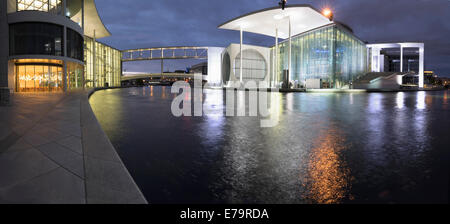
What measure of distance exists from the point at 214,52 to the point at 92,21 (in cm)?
3577

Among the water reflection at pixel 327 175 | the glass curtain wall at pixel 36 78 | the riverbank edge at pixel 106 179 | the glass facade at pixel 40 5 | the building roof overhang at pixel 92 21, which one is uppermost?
the building roof overhang at pixel 92 21

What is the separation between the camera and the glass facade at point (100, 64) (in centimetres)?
5295

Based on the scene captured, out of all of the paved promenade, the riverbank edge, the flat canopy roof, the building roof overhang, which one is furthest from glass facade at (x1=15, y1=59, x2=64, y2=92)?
the riverbank edge

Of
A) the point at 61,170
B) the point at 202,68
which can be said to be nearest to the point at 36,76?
the point at 61,170

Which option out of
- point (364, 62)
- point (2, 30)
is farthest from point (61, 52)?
point (364, 62)

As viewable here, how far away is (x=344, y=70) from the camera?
51.7 meters

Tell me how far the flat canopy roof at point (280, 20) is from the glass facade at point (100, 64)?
27.3 meters

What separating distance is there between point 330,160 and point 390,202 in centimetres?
154

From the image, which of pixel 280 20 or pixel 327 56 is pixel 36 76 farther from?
pixel 327 56

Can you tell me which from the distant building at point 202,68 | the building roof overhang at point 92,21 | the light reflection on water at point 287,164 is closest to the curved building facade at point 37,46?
the building roof overhang at point 92,21

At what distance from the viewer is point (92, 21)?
151 ft

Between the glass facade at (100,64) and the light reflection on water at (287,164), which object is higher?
the glass facade at (100,64)

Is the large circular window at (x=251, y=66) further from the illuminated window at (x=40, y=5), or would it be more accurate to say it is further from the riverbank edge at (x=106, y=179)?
the riverbank edge at (x=106, y=179)
